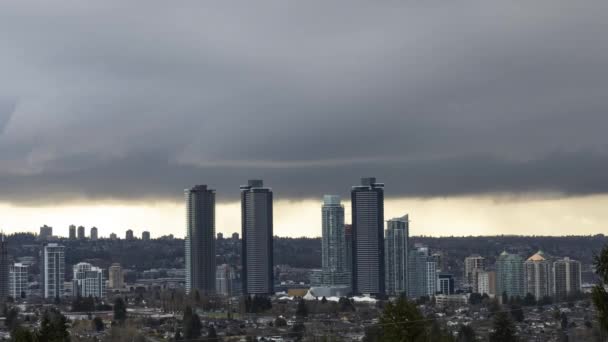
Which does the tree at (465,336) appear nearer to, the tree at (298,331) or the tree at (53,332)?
the tree at (298,331)

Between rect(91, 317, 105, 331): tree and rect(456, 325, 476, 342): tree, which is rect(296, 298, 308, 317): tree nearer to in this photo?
rect(91, 317, 105, 331): tree

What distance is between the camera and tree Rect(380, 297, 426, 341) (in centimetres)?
5162

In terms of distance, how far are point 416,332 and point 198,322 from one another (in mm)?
87987

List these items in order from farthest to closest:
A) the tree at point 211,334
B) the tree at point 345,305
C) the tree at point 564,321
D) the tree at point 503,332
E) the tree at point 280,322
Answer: the tree at point 345,305, the tree at point 280,322, the tree at point 564,321, the tree at point 211,334, the tree at point 503,332

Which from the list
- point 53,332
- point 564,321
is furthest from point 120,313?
point 53,332

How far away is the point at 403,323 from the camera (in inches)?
2053

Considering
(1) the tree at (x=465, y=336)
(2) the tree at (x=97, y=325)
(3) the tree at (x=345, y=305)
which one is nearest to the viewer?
(1) the tree at (x=465, y=336)

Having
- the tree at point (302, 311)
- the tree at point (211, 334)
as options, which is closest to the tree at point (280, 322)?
the tree at point (211, 334)

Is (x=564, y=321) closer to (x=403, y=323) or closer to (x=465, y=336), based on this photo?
(x=465, y=336)

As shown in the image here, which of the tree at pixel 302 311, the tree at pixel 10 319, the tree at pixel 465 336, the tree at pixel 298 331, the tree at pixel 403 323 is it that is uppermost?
the tree at pixel 403 323

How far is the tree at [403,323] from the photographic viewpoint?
51.6 m

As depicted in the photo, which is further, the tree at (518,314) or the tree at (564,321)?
the tree at (518,314)

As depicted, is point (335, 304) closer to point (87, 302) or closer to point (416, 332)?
point (87, 302)

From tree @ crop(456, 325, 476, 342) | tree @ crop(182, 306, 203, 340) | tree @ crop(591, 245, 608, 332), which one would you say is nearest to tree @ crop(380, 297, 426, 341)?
tree @ crop(591, 245, 608, 332)
